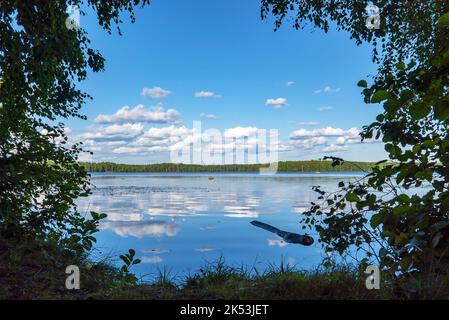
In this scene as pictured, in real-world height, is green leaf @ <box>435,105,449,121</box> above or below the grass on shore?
above

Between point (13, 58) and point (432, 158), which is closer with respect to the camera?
point (432, 158)

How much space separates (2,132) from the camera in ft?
20.3

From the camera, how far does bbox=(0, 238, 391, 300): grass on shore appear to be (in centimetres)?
364

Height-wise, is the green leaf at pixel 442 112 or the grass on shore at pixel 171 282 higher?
the green leaf at pixel 442 112

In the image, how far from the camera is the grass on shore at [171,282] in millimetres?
3639

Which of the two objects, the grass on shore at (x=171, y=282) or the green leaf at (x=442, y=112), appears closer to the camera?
the green leaf at (x=442, y=112)

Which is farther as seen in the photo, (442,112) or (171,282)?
(171,282)

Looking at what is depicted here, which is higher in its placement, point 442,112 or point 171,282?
point 442,112

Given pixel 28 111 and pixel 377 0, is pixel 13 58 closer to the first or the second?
pixel 28 111

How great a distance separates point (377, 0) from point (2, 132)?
7434 mm

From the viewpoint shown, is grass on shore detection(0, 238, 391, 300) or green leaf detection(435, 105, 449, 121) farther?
grass on shore detection(0, 238, 391, 300)

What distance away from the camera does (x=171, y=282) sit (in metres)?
4.64
